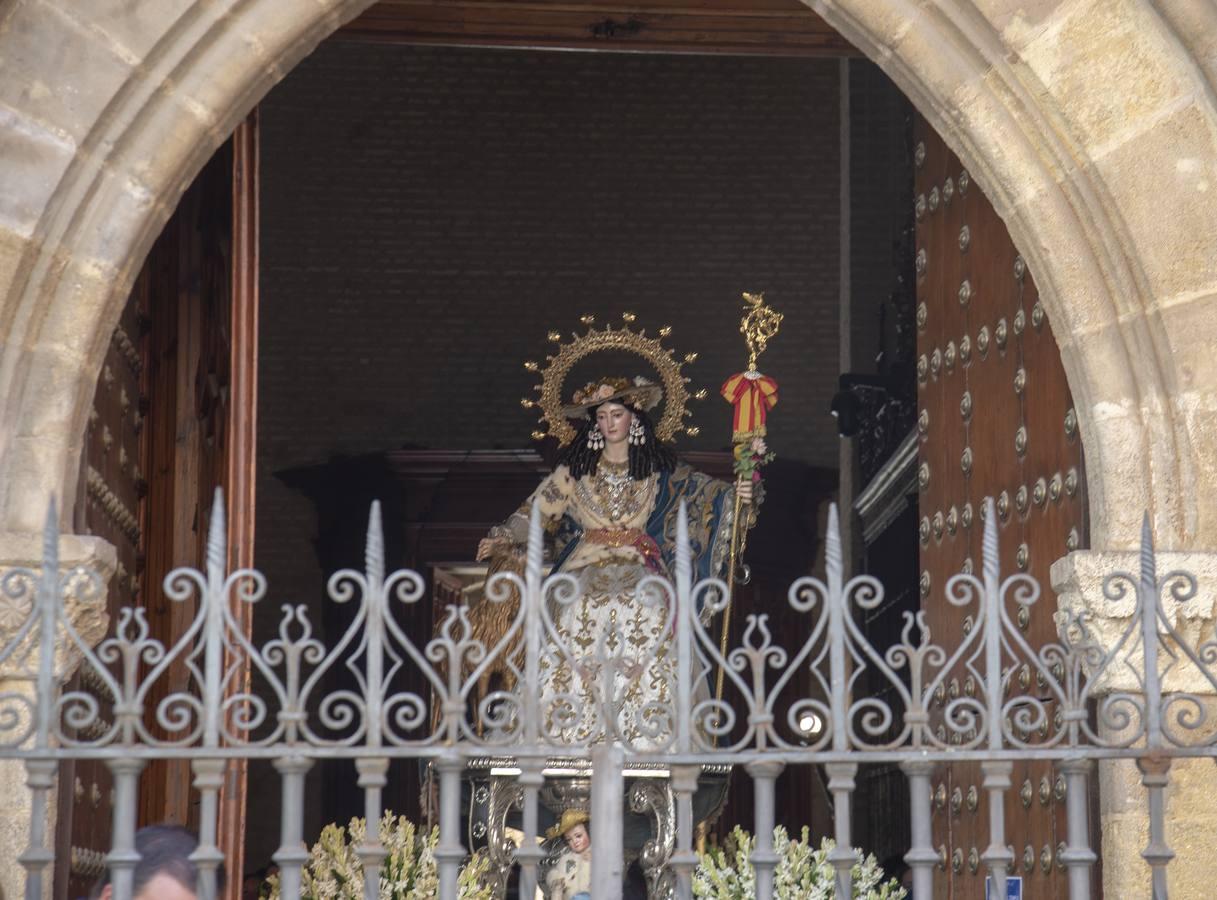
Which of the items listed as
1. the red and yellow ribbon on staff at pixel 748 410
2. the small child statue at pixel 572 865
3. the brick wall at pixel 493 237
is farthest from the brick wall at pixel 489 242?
the small child statue at pixel 572 865

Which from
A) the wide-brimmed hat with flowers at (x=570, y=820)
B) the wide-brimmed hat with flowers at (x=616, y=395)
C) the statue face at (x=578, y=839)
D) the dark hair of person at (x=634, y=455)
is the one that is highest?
the wide-brimmed hat with flowers at (x=616, y=395)

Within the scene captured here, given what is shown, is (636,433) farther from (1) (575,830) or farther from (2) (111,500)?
(2) (111,500)

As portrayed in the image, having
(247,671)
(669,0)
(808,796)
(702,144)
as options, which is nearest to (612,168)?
(702,144)

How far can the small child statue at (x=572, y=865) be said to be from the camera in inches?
318

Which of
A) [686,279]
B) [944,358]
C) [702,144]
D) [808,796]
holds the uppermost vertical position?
[702,144]

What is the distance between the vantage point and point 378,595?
4.15 metres

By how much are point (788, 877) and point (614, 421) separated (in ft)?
7.50

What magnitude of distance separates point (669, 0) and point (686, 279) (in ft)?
16.2

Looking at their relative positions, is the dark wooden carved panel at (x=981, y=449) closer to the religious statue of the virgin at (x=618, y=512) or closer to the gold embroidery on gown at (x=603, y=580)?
the religious statue of the virgin at (x=618, y=512)

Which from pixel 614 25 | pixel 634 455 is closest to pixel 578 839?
pixel 634 455

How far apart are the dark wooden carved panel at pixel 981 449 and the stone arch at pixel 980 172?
0.77 meters

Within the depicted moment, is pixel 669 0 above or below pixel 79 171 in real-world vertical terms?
above

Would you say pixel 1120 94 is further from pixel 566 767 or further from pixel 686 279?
pixel 686 279

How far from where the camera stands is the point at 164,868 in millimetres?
3699
